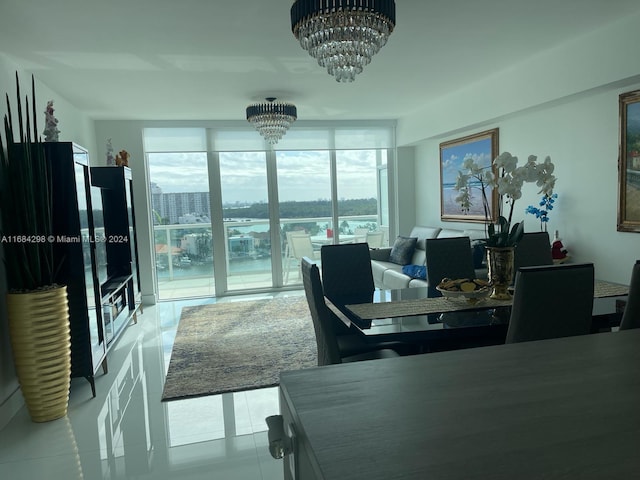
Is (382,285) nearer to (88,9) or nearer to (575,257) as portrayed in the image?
(575,257)

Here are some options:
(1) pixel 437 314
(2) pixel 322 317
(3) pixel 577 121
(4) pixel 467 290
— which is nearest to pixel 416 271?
(3) pixel 577 121

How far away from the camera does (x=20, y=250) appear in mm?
2748

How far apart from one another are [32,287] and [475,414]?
2.90 metres

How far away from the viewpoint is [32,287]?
2799mm

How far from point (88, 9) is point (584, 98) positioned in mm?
3757

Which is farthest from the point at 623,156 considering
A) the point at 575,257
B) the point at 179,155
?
the point at 179,155

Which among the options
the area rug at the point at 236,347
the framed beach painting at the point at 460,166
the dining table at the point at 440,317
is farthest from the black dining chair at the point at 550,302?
the framed beach painting at the point at 460,166

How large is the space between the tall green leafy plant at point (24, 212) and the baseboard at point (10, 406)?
0.78 m

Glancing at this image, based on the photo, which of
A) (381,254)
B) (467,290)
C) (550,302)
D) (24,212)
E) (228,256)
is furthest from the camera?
(228,256)

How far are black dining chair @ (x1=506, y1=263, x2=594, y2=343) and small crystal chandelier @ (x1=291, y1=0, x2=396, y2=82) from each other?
1.35 m

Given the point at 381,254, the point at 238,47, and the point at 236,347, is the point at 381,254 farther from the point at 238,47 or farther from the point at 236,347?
the point at 238,47

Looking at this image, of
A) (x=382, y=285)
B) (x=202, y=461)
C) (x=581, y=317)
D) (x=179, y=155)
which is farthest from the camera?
(x=179, y=155)

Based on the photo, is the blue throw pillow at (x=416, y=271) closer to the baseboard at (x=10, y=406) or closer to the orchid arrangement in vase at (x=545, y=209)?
the orchid arrangement in vase at (x=545, y=209)

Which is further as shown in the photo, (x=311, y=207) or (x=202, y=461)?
(x=311, y=207)
